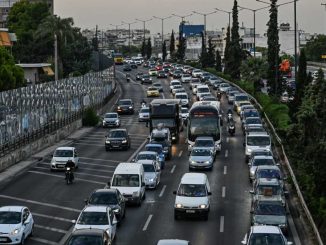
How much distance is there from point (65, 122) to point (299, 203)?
3371 cm

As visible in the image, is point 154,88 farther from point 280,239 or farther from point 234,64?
point 280,239

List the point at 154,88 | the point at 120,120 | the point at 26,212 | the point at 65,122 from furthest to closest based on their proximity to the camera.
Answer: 1. the point at 154,88
2. the point at 120,120
3. the point at 65,122
4. the point at 26,212

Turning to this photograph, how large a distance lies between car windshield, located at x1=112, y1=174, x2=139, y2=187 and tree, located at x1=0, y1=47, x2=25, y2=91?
34.0 metres

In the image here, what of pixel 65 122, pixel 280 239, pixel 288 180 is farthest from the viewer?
pixel 65 122

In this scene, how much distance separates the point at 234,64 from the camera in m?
124

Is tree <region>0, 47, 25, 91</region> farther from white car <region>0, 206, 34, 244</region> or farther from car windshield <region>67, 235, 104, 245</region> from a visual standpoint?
car windshield <region>67, 235, 104, 245</region>

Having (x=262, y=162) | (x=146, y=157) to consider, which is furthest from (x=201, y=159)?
(x=262, y=162)

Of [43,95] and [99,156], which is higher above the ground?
[43,95]

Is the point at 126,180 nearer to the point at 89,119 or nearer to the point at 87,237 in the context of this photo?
the point at 87,237

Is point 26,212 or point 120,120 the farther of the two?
point 120,120

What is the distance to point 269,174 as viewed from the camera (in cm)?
3875

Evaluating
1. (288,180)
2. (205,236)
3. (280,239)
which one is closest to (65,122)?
(288,180)

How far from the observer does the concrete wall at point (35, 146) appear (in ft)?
160

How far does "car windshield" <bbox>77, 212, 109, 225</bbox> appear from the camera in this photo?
28.3 meters
